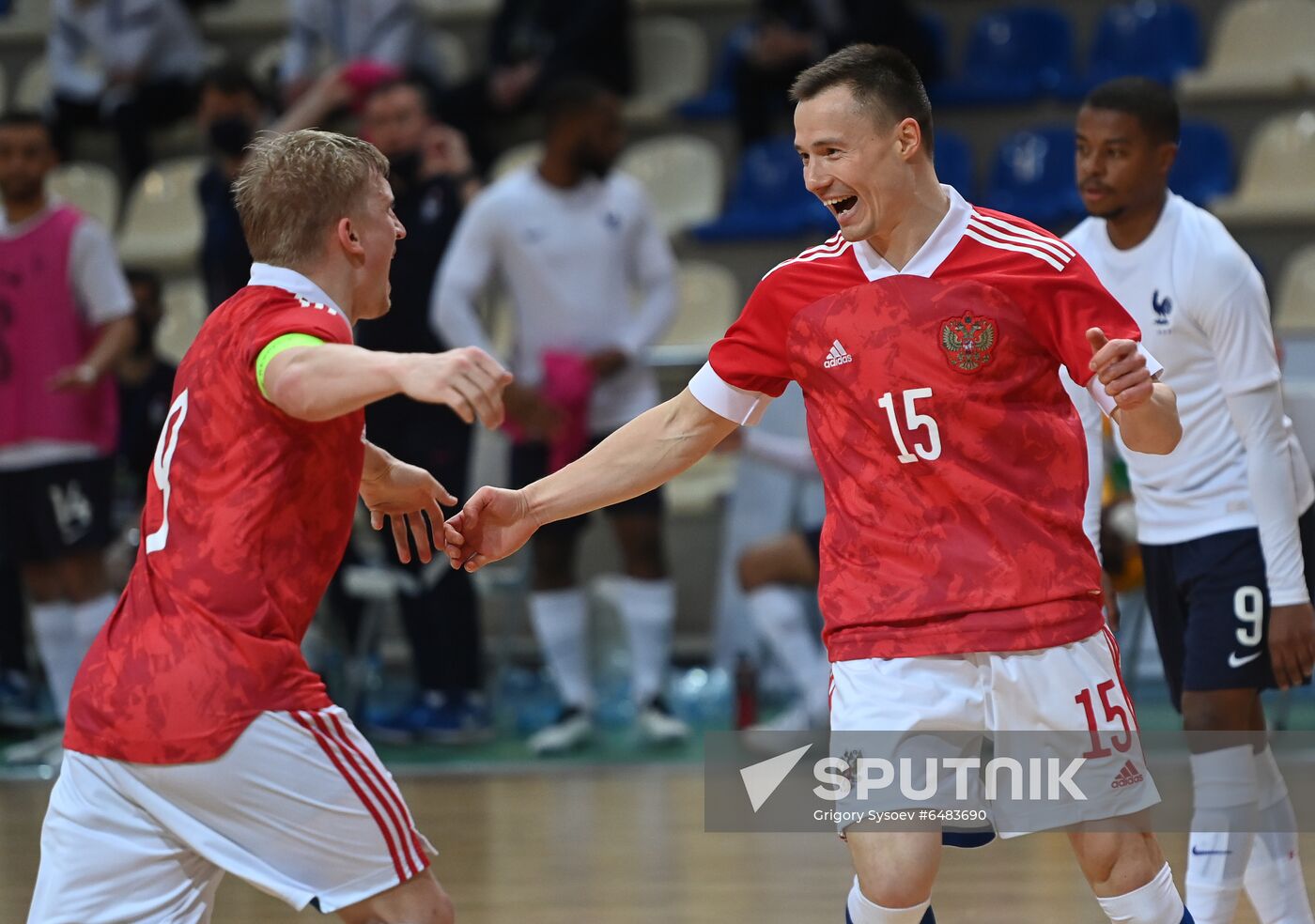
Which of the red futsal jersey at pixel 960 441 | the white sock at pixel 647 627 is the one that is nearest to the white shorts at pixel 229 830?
the red futsal jersey at pixel 960 441

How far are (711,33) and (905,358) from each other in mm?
8439

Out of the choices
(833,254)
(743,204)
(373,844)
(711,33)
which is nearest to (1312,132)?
(743,204)

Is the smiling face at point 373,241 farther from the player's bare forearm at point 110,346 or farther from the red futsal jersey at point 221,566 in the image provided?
the player's bare forearm at point 110,346

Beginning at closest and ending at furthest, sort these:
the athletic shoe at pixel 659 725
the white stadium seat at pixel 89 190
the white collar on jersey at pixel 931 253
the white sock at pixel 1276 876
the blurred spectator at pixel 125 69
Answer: the white collar on jersey at pixel 931 253 → the white sock at pixel 1276 876 → the athletic shoe at pixel 659 725 → the white stadium seat at pixel 89 190 → the blurred spectator at pixel 125 69

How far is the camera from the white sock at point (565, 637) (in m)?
7.72

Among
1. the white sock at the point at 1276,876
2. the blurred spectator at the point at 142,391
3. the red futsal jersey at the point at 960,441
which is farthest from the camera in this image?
the blurred spectator at the point at 142,391

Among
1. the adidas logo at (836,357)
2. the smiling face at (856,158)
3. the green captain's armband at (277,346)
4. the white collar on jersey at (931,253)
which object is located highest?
the smiling face at (856,158)

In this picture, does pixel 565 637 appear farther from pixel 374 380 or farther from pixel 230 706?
pixel 374 380

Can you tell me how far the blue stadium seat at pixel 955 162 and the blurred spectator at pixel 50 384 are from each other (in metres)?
4.39

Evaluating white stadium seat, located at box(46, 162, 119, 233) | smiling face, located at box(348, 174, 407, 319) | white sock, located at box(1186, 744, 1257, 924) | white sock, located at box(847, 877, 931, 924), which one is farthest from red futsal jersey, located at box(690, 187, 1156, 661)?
white stadium seat, located at box(46, 162, 119, 233)

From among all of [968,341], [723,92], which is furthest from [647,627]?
[968,341]

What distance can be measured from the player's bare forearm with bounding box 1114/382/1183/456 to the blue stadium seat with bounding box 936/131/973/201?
657cm

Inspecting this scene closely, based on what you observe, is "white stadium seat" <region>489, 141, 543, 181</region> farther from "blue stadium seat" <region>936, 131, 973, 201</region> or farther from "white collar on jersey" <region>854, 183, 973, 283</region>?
"white collar on jersey" <region>854, 183, 973, 283</region>

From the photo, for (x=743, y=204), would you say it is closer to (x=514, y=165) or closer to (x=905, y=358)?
(x=514, y=165)
